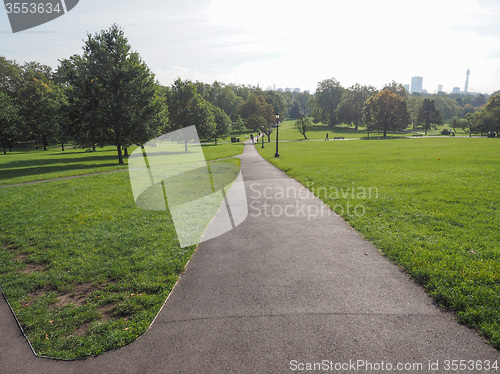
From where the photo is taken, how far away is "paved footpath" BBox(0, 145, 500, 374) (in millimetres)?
3348

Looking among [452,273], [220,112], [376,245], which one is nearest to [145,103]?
[376,245]

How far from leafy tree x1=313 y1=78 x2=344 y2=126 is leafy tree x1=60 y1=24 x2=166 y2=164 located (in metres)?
86.8

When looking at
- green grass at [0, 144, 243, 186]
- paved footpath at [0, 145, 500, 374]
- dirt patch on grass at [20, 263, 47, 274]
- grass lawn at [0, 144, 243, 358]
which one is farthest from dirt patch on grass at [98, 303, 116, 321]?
green grass at [0, 144, 243, 186]

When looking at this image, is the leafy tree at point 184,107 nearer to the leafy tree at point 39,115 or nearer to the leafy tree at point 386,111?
the leafy tree at point 39,115

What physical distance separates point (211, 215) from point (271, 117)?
277 ft

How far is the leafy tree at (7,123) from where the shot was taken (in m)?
43.4

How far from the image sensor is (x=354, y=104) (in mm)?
91500

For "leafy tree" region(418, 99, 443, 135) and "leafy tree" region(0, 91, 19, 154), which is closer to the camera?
"leafy tree" region(0, 91, 19, 154)

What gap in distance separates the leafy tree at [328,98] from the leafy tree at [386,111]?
3071cm

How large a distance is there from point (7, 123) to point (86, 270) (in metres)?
54.7

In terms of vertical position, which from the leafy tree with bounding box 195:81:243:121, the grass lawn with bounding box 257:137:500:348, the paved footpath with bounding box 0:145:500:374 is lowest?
the paved footpath with bounding box 0:145:500:374

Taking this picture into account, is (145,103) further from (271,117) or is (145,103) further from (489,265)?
(271,117)

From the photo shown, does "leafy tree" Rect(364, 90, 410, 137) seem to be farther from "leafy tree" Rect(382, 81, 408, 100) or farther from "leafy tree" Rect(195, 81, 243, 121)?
"leafy tree" Rect(195, 81, 243, 121)

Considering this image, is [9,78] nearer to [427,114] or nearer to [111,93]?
[111,93]
